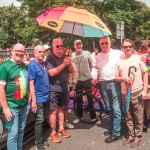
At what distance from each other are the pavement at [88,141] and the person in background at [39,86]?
1.31 ft

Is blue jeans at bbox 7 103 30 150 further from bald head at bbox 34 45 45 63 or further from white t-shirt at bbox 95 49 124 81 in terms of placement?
white t-shirt at bbox 95 49 124 81

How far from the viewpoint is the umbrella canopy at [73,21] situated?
4074mm

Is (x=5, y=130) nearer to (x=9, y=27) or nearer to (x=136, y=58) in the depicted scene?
(x=136, y=58)

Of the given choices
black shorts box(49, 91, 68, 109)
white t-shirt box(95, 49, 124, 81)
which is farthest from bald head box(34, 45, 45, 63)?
white t-shirt box(95, 49, 124, 81)

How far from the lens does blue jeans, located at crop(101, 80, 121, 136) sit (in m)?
4.44

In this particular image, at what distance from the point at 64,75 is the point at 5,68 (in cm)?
160

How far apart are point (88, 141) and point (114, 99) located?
3.15ft

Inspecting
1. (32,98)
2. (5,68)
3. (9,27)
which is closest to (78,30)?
(32,98)

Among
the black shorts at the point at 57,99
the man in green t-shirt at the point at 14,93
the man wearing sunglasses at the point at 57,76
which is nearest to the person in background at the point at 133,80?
the man wearing sunglasses at the point at 57,76

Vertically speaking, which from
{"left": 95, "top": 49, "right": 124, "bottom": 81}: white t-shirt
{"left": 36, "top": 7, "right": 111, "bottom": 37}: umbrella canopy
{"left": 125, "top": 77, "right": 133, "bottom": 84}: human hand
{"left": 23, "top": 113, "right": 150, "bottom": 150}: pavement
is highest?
{"left": 36, "top": 7, "right": 111, "bottom": 37}: umbrella canopy

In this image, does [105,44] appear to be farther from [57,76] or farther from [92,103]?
[92,103]

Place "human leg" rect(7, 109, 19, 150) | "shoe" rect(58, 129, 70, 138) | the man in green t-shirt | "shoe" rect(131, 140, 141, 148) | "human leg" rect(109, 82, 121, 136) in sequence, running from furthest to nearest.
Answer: "shoe" rect(58, 129, 70, 138) < "human leg" rect(109, 82, 121, 136) < "shoe" rect(131, 140, 141, 148) < "human leg" rect(7, 109, 19, 150) < the man in green t-shirt

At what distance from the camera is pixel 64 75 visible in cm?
461

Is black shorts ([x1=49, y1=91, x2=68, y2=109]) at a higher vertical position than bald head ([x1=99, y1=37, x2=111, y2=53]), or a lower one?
lower
